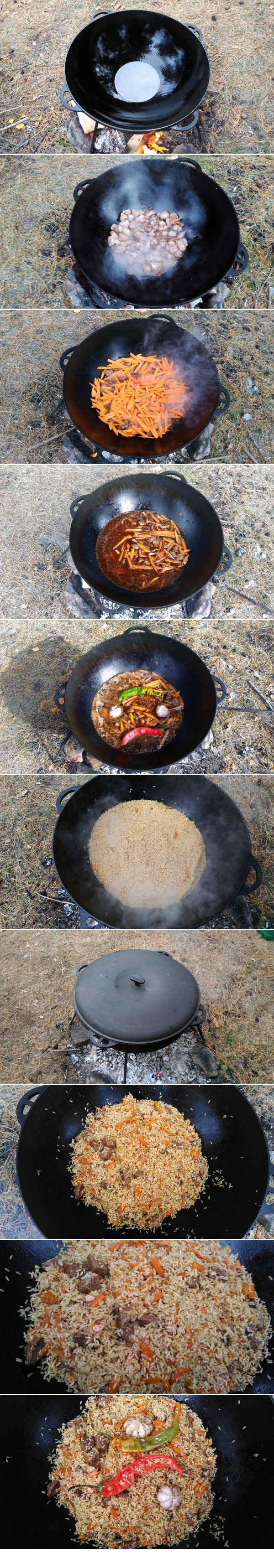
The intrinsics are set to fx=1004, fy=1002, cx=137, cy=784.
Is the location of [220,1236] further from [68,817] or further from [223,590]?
[223,590]

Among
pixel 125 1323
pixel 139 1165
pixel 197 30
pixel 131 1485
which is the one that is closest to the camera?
pixel 131 1485

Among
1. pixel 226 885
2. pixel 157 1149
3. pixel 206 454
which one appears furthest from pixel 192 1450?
pixel 206 454

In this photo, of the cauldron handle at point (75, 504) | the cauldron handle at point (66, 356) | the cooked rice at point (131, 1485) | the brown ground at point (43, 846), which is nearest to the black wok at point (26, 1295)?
the cooked rice at point (131, 1485)

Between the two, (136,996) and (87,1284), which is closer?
(87,1284)

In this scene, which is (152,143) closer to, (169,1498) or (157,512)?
(157,512)

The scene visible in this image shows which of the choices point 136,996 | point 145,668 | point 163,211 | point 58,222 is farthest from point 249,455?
point 136,996

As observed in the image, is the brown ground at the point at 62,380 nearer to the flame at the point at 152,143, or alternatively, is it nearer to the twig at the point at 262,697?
the flame at the point at 152,143

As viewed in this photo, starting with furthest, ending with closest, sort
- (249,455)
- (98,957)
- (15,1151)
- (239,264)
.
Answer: (239,264) → (249,455) → (98,957) → (15,1151)

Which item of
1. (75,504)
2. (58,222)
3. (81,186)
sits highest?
(81,186)
